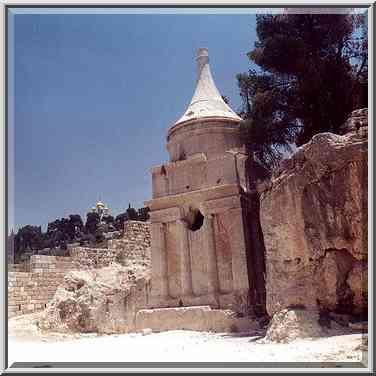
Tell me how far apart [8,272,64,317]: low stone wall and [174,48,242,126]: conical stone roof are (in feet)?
24.1

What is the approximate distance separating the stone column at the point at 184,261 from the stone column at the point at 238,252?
165 cm

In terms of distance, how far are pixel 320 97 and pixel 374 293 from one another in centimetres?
849

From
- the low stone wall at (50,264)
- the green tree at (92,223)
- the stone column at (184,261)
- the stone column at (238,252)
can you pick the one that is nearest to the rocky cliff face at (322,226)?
the stone column at (238,252)

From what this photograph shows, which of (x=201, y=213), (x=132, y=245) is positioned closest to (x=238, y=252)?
(x=201, y=213)

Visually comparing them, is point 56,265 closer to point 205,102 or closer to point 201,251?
point 201,251

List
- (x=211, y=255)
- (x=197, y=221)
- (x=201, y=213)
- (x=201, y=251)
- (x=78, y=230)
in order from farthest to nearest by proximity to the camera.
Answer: (x=78, y=230) < (x=197, y=221) < (x=201, y=213) < (x=201, y=251) < (x=211, y=255)

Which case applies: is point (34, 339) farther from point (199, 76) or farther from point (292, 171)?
point (199, 76)

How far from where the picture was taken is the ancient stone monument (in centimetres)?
1560

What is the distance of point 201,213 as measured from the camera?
55.6ft

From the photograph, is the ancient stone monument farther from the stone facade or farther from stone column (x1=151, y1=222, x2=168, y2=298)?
the stone facade

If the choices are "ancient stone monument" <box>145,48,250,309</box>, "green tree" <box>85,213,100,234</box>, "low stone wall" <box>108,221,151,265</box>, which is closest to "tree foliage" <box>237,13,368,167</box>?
"ancient stone monument" <box>145,48,250,309</box>

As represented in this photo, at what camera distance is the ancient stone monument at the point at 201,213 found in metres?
15.6

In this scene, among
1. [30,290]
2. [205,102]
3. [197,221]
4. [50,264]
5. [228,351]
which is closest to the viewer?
[228,351]

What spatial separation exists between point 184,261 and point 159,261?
1.01 meters
